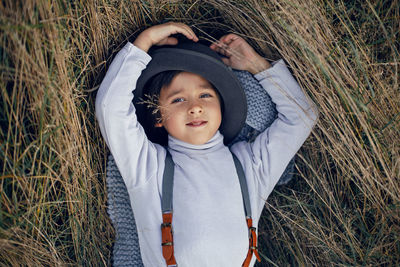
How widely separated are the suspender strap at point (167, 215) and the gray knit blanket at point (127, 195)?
33 cm

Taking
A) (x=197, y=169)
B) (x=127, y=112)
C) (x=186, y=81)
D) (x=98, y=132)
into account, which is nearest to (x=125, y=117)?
(x=127, y=112)

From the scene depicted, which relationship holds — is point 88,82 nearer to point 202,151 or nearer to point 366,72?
point 202,151

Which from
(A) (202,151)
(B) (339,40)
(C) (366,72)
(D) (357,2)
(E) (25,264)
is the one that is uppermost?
(D) (357,2)

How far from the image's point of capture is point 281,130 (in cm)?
205

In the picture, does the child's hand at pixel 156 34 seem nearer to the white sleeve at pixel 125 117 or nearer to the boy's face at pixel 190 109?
the white sleeve at pixel 125 117

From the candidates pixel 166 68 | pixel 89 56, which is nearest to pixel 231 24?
pixel 166 68

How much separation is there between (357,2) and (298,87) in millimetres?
700

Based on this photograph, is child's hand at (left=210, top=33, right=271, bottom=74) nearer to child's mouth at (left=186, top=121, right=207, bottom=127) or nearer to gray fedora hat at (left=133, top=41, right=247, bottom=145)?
gray fedora hat at (left=133, top=41, right=247, bottom=145)

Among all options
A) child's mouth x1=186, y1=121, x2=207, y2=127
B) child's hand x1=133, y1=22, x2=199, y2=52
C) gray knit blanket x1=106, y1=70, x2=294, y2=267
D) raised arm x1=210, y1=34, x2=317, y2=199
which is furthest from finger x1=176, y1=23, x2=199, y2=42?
child's mouth x1=186, y1=121, x2=207, y2=127

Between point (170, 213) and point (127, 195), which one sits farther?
point (127, 195)

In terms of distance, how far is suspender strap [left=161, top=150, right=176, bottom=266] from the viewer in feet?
5.82

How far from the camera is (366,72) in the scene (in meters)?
1.84

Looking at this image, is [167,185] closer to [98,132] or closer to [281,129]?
[98,132]

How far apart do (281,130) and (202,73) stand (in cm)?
65
